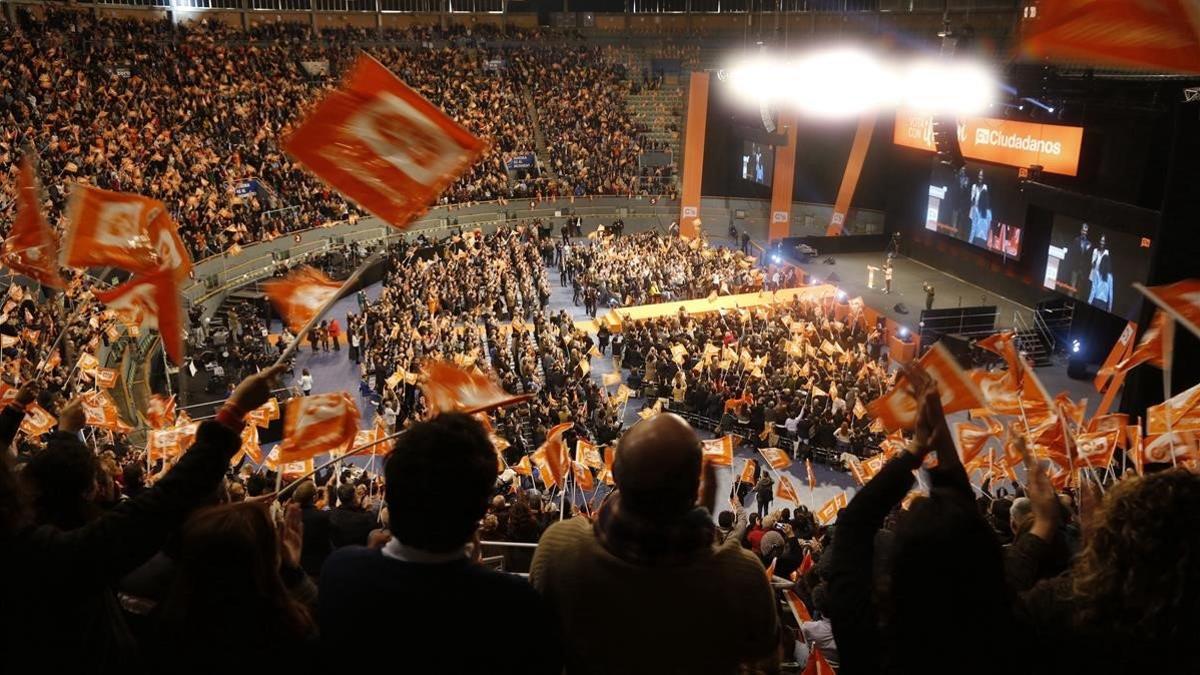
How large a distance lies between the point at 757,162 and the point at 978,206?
12.2 metres

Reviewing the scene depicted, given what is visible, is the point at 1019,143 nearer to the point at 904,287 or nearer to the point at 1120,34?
the point at 904,287

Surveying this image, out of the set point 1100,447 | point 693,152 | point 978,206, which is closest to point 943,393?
point 1100,447

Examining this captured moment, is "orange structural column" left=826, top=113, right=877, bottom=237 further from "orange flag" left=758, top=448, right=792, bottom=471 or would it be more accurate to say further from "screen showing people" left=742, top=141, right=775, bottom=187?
"orange flag" left=758, top=448, right=792, bottom=471

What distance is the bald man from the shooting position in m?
2.00

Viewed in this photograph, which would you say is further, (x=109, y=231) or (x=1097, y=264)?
(x=1097, y=264)

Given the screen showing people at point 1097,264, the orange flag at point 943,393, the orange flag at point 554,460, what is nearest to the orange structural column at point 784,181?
the screen showing people at point 1097,264

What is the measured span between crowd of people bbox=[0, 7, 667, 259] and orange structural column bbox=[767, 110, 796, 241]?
5889 mm

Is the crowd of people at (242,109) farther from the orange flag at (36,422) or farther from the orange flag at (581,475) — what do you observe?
the orange flag at (581,475)

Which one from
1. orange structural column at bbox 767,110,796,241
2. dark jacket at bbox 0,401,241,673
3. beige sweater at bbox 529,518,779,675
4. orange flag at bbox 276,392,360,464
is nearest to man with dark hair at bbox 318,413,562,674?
beige sweater at bbox 529,518,779,675

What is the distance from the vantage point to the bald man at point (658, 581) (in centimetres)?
200

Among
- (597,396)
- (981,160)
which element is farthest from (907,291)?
(597,396)

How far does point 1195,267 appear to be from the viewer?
36.9ft

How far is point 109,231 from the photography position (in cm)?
722

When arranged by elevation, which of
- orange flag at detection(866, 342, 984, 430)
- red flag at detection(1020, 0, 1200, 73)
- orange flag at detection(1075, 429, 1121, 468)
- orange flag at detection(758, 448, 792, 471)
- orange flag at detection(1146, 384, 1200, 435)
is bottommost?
orange flag at detection(758, 448, 792, 471)
